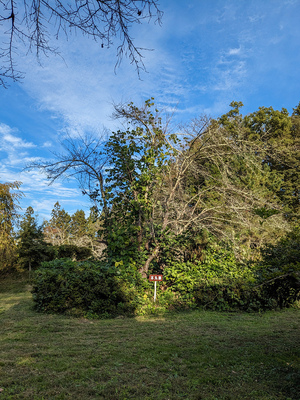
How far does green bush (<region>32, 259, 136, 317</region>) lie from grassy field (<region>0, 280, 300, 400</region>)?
849mm

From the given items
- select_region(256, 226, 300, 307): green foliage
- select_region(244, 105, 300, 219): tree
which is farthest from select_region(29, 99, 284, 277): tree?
select_region(244, 105, 300, 219): tree

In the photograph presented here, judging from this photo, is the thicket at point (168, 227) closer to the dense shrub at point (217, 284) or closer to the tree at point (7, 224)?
the dense shrub at point (217, 284)

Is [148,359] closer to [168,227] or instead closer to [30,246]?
[168,227]

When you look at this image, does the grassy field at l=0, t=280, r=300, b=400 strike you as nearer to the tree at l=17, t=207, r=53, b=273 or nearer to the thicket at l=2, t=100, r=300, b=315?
the thicket at l=2, t=100, r=300, b=315

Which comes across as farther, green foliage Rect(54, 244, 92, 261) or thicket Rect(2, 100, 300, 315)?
green foliage Rect(54, 244, 92, 261)

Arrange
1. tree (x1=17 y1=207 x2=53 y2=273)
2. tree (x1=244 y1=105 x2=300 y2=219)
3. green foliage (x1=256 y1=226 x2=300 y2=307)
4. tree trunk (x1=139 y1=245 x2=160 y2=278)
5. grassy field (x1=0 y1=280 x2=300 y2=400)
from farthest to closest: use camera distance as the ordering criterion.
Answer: tree (x1=244 y1=105 x2=300 y2=219), tree (x1=17 y1=207 x2=53 y2=273), tree trunk (x1=139 y1=245 x2=160 y2=278), green foliage (x1=256 y1=226 x2=300 y2=307), grassy field (x1=0 y1=280 x2=300 y2=400)

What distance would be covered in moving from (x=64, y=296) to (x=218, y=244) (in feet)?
19.3

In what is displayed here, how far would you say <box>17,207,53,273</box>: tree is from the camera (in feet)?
48.1

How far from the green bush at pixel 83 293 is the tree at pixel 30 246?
23.5 feet

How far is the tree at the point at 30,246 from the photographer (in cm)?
1466

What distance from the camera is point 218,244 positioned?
35.0 ft

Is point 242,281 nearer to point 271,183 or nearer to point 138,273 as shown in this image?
point 138,273

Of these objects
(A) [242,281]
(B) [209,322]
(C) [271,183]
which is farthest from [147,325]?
(C) [271,183]

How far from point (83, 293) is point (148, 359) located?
4187 mm
